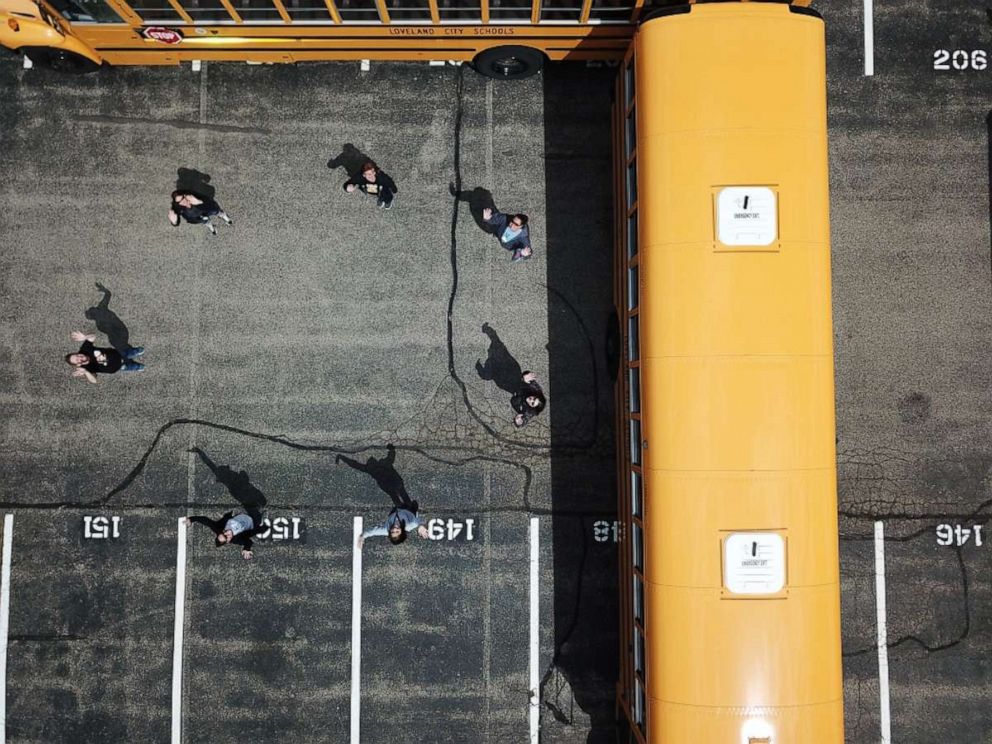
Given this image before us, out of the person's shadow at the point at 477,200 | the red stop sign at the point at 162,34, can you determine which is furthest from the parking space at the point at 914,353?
the red stop sign at the point at 162,34

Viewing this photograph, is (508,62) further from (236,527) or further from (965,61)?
(236,527)

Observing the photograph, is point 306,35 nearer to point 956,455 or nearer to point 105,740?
point 105,740

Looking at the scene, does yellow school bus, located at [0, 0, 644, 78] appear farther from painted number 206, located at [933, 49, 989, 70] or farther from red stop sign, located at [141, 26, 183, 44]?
painted number 206, located at [933, 49, 989, 70]

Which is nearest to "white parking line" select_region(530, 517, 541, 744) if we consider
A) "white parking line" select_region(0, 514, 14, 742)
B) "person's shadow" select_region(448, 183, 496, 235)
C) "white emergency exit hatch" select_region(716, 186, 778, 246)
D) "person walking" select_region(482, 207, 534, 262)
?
"person walking" select_region(482, 207, 534, 262)

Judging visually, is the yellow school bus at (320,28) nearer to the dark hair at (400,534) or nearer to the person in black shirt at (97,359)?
the person in black shirt at (97,359)

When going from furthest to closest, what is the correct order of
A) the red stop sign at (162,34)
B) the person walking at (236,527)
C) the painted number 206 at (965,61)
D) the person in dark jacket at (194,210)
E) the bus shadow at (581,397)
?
the painted number 206 at (965,61) < the bus shadow at (581,397) < the person in dark jacket at (194,210) < the person walking at (236,527) < the red stop sign at (162,34)
